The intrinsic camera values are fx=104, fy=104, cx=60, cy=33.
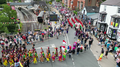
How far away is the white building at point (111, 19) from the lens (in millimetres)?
21109

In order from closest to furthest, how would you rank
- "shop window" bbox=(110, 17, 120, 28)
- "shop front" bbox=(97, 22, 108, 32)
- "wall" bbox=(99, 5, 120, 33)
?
"shop window" bbox=(110, 17, 120, 28) → "wall" bbox=(99, 5, 120, 33) → "shop front" bbox=(97, 22, 108, 32)

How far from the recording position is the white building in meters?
21.1

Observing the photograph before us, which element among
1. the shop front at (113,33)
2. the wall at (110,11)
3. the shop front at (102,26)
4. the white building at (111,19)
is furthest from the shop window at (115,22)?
the shop front at (102,26)

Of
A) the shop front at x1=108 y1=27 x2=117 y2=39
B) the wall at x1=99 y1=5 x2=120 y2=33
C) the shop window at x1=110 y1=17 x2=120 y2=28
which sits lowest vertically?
the shop front at x1=108 y1=27 x2=117 y2=39

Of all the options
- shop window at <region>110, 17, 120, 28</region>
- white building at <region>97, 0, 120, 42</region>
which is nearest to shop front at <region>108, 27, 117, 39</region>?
white building at <region>97, 0, 120, 42</region>

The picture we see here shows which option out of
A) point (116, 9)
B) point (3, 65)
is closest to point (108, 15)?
point (116, 9)

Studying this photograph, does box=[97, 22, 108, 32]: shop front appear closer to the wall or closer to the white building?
the white building

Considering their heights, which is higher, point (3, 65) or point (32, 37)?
point (32, 37)

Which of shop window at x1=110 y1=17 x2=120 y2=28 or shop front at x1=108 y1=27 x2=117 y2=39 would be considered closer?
shop window at x1=110 y1=17 x2=120 y2=28

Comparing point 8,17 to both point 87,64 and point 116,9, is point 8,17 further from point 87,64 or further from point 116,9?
point 116,9

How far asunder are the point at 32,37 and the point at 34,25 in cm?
1728

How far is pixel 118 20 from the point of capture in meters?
21.0

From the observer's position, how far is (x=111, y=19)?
2266 cm

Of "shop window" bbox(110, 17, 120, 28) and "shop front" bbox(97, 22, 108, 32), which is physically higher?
Answer: "shop window" bbox(110, 17, 120, 28)
